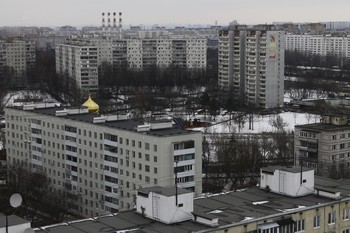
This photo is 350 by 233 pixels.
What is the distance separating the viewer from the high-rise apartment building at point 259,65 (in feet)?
88.8

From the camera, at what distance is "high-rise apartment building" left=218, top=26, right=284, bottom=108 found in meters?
27.1

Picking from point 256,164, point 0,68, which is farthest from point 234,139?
point 0,68

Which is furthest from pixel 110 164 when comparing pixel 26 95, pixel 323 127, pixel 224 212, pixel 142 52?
pixel 142 52

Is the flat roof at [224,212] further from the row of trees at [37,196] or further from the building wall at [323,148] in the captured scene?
the building wall at [323,148]

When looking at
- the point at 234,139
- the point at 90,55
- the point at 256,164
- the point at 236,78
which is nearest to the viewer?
the point at 256,164

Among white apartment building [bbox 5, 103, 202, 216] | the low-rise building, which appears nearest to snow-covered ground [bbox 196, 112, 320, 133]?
white apartment building [bbox 5, 103, 202, 216]

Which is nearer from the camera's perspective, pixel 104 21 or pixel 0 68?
pixel 0 68

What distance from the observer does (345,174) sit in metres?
12.9

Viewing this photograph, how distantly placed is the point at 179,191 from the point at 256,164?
7.79 metres

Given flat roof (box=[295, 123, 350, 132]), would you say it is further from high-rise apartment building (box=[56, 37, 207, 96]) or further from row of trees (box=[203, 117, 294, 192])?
high-rise apartment building (box=[56, 37, 207, 96])

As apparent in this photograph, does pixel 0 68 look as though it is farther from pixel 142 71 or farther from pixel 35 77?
pixel 142 71

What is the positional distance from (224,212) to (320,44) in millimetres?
47961

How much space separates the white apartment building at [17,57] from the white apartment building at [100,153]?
23.6 metres

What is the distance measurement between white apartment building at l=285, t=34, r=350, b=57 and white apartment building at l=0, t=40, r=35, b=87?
2361cm
